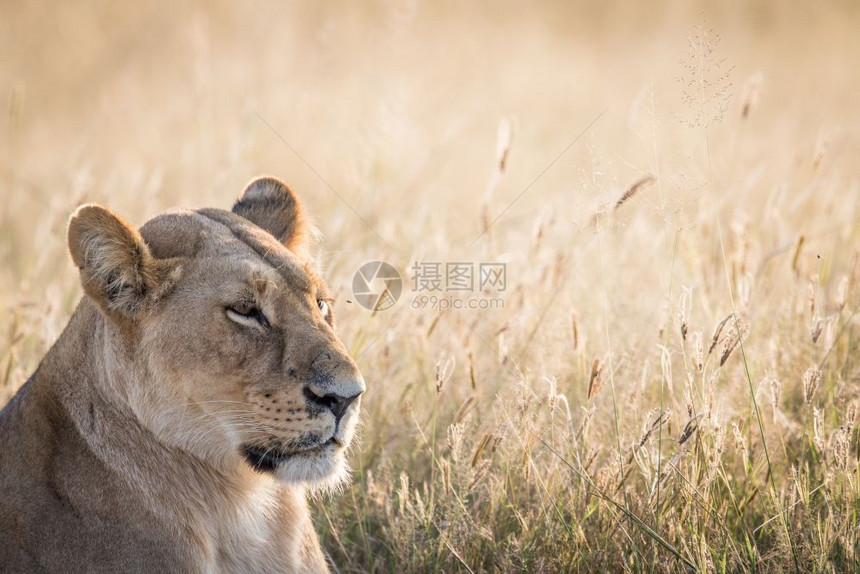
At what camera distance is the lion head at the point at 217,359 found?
3.34 metres

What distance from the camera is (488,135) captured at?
12.5 metres

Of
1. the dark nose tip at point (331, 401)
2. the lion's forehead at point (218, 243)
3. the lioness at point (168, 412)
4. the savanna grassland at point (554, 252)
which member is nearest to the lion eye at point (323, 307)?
the lion's forehead at point (218, 243)

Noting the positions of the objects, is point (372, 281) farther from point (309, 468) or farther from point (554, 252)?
point (309, 468)

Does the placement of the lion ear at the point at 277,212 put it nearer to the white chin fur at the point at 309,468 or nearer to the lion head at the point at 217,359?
the lion head at the point at 217,359

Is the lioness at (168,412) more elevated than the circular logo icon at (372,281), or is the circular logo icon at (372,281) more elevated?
the circular logo icon at (372,281)

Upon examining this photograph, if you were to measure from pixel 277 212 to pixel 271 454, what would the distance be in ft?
4.11

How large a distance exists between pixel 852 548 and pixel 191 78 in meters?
12.2

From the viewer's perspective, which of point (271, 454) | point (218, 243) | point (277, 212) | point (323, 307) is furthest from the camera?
point (277, 212)

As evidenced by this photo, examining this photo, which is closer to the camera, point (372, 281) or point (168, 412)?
point (168, 412)

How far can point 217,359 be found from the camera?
3.38 metres

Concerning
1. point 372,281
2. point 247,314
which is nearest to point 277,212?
point 247,314

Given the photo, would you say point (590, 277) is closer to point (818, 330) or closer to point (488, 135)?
point (818, 330)

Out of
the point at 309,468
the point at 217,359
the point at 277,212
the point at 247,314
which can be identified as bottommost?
the point at 309,468

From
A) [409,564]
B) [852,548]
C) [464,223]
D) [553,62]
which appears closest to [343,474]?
[409,564]
